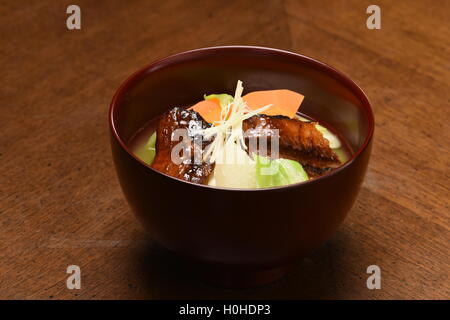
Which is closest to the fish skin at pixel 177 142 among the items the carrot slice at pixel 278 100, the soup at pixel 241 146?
the soup at pixel 241 146

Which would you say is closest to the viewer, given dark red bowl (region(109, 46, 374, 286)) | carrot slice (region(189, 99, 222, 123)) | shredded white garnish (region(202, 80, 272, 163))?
dark red bowl (region(109, 46, 374, 286))

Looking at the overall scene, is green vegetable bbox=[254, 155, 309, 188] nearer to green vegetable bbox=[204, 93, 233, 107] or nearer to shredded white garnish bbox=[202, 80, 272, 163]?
shredded white garnish bbox=[202, 80, 272, 163]

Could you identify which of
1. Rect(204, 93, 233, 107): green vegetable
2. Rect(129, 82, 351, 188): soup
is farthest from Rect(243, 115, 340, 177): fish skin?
Rect(204, 93, 233, 107): green vegetable

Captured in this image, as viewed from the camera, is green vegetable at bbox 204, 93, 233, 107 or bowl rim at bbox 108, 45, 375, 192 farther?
green vegetable at bbox 204, 93, 233, 107

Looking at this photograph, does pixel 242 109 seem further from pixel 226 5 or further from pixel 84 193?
pixel 226 5

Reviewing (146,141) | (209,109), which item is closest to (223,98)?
(209,109)

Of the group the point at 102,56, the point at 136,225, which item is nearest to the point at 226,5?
the point at 102,56

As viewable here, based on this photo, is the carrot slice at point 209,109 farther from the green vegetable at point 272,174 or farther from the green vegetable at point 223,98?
the green vegetable at point 272,174
